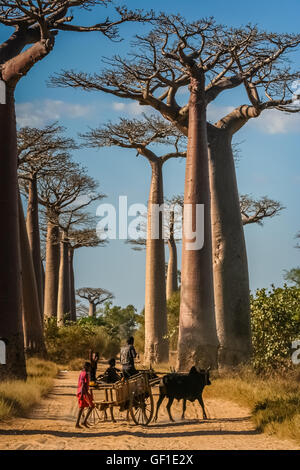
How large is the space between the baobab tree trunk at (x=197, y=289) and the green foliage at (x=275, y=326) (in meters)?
1.57

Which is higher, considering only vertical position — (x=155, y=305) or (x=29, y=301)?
(x=29, y=301)

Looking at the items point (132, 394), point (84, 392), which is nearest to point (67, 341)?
point (84, 392)

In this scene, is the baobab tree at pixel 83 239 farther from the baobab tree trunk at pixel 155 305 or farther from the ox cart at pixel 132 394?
the ox cart at pixel 132 394

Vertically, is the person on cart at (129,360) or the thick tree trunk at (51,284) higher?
the thick tree trunk at (51,284)

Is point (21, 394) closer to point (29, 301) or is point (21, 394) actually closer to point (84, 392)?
point (84, 392)

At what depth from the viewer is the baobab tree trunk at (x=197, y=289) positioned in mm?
12117

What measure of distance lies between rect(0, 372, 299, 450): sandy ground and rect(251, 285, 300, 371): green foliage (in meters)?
3.70

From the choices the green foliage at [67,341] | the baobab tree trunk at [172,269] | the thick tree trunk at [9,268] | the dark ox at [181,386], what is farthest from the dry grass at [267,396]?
the baobab tree trunk at [172,269]

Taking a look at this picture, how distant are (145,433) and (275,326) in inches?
259

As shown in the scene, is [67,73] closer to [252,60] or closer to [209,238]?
[252,60]

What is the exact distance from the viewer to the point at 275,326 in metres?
13.6

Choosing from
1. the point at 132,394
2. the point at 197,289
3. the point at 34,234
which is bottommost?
the point at 132,394

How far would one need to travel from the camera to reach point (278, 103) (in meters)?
14.3
